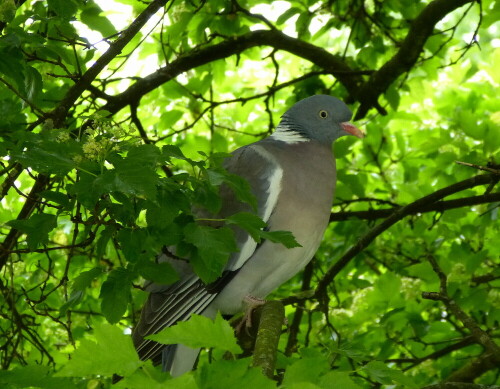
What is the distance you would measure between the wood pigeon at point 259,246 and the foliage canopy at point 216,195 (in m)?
0.16

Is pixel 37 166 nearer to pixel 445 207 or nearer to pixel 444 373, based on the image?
pixel 445 207

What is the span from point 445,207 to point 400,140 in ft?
3.36

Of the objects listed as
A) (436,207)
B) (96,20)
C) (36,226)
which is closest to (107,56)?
(96,20)

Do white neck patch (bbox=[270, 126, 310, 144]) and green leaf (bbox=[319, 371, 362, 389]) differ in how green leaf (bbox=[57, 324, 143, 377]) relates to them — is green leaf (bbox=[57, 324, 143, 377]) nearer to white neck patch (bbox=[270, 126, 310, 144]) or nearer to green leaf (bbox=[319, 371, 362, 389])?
green leaf (bbox=[319, 371, 362, 389])

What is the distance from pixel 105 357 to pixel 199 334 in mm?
180

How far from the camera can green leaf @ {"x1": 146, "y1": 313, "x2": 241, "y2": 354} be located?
4.88 ft

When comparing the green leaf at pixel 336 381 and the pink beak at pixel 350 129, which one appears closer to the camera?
the green leaf at pixel 336 381

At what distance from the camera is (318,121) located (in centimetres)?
337

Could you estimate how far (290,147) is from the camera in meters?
3.21

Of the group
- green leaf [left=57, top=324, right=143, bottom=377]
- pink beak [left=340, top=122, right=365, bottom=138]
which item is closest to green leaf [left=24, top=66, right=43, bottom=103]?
green leaf [left=57, top=324, right=143, bottom=377]

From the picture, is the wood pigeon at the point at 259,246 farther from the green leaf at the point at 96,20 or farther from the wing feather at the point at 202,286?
the green leaf at the point at 96,20

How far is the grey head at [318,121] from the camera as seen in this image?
335cm

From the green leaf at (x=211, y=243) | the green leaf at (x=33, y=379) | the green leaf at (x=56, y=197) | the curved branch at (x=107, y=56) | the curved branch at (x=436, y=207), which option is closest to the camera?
the green leaf at (x=33, y=379)

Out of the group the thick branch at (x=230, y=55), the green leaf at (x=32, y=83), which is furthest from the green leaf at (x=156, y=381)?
the thick branch at (x=230, y=55)
